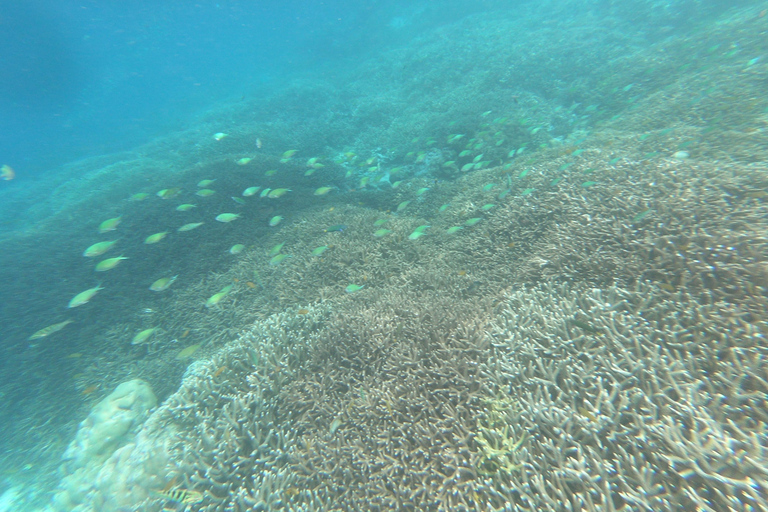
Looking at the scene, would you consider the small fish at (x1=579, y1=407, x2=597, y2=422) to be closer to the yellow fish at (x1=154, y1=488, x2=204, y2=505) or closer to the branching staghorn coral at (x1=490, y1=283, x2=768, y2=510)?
the branching staghorn coral at (x1=490, y1=283, x2=768, y2=510)

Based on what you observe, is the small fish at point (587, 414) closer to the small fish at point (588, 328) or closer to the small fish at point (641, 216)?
the small fish at point (588, 328)

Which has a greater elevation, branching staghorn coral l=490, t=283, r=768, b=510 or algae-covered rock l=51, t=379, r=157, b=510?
branching staghorn coral l=490, t=283, r=768, b=510

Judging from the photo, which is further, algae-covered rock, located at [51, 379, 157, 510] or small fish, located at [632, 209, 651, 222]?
algae-covered rock, located at [51, 379, 157, 510]

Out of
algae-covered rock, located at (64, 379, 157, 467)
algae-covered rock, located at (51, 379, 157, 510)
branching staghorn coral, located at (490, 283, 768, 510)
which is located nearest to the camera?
branching staghorn coral, located at (490, 283, 768, 510)

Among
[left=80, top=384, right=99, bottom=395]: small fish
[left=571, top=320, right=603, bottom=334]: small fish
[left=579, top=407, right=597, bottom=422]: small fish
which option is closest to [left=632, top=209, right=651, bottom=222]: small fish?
[left=571, top=320, right=603, bottom=334]: small fish

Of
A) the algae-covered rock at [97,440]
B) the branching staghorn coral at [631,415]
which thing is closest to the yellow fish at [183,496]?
the algae-covered rock at [97,440]

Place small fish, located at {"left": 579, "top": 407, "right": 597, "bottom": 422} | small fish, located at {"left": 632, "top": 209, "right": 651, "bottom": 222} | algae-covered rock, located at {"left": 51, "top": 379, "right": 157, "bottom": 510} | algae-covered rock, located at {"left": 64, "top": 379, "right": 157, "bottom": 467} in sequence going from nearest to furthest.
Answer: small fish, located at {"left": 579, "top": 407, "right": 597, "bottom": 422}, small fish, located at {"left": 632, "top": 209, "right": 651, "bottom": 222}, algae-covered rock, located at {"left": 51, "top": 379, "right": 157, "bottom": 510}, algae-covered rock, located at {"left": 64, "top": 379, "right": 157, "bottom": 467}

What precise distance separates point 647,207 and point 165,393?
8.99 m

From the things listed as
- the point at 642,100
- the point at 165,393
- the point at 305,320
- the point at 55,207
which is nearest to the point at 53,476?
the point at 165,393

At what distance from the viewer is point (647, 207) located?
4500 millimetres

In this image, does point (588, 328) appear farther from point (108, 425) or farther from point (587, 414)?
point (108, 425)

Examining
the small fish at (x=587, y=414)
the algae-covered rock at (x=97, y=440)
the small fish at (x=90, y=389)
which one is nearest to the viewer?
the small fish at (x=587, y=414)

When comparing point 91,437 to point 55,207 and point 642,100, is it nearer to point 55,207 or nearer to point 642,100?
point 55,207

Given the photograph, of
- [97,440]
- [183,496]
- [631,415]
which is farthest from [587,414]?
[97,440]
